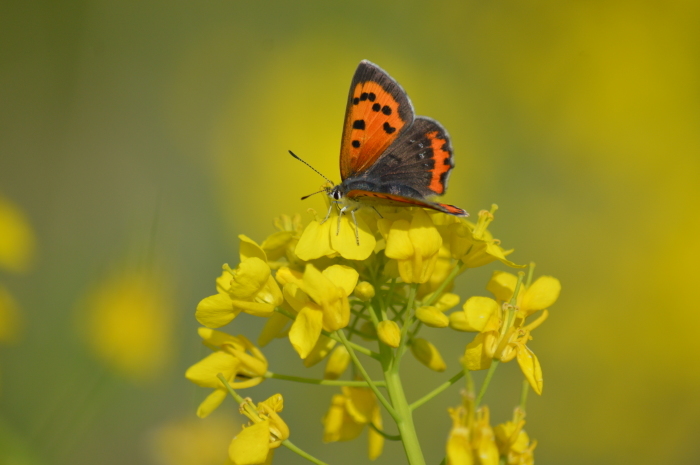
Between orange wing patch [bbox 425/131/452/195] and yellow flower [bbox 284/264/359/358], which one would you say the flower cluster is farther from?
orange wing patch [bbox 425/131/452/195]

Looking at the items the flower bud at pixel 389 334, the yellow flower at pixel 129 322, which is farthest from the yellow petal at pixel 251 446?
the yellow flower at pixel 129 322

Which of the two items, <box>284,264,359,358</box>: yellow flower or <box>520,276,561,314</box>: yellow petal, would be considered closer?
<box>284,264,359,358</box>: yellow flower

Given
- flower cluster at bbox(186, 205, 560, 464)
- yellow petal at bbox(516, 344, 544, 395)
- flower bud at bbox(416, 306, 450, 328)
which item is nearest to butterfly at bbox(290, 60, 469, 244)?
flower cluster at bbox(186, 205, 560, 464)

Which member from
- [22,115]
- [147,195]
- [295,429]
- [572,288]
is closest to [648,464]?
[572,288]

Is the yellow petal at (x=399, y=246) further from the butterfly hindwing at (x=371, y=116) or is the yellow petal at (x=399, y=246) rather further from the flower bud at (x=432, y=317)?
the butterfly hindwing at (x=371, y=116)

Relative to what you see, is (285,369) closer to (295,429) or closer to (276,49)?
(295,429)

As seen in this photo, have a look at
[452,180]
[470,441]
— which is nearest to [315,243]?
[470,441]

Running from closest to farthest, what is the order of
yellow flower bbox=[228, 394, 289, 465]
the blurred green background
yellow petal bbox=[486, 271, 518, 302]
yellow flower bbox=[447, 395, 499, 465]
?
yellow flower bbox=[447, 395, 499, 465] → yellow flower bbox=[228, 394, 289, 465] → yellow petal bbox=[486, 271, 518, 302] → the blurred green background

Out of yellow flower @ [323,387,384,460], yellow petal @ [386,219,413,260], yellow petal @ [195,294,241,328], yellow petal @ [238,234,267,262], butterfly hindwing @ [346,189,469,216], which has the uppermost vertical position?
butterfly hindwing @ [346,189,469,216]
